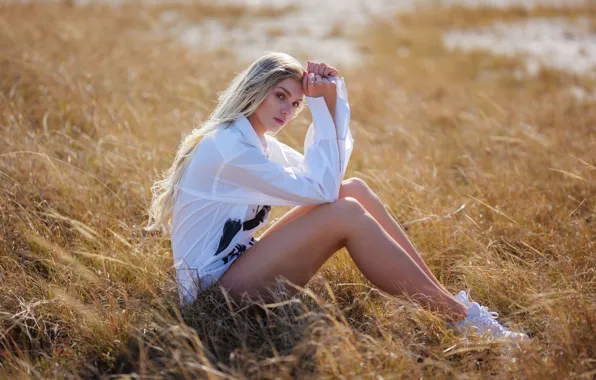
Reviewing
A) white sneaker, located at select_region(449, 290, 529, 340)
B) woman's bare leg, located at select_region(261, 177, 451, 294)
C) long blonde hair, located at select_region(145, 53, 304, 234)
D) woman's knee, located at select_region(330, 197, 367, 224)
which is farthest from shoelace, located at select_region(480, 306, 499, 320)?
long blonde hair, located at select_region(145, 53, 304, 234)

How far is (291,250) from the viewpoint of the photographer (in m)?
2.83

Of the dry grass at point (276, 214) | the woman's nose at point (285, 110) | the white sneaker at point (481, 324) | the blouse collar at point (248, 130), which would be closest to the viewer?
the dry grass at point (276, 214)

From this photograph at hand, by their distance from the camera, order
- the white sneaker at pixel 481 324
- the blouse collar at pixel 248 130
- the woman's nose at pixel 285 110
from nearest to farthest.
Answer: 1. the white sneaker at pixel 481 324
2. the blouse collar at pixel 248 130
3. the woman's nose at pixel 285 110

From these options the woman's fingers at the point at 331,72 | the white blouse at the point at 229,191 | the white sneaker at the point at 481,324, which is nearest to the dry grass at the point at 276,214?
the white sneaker at the point at 481,324

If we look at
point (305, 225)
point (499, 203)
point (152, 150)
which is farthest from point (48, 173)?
point (499, 203)

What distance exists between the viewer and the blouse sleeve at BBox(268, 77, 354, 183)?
310 centimetres

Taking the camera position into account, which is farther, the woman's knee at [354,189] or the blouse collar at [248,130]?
the woman's knee at [354,189]

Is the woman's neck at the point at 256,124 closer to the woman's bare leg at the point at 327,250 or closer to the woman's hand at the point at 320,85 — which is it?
the woman's hand at the point at 320,85

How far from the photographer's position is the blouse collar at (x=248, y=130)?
9.68ft

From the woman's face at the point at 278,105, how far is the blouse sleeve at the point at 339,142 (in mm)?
162

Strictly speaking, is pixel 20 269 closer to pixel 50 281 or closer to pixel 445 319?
pixel 50 281

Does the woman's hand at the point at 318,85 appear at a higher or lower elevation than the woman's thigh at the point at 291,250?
higher

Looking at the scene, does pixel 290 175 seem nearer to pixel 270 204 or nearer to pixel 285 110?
pixel 270 204

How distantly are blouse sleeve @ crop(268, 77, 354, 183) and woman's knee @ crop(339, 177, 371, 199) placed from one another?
92 mm
